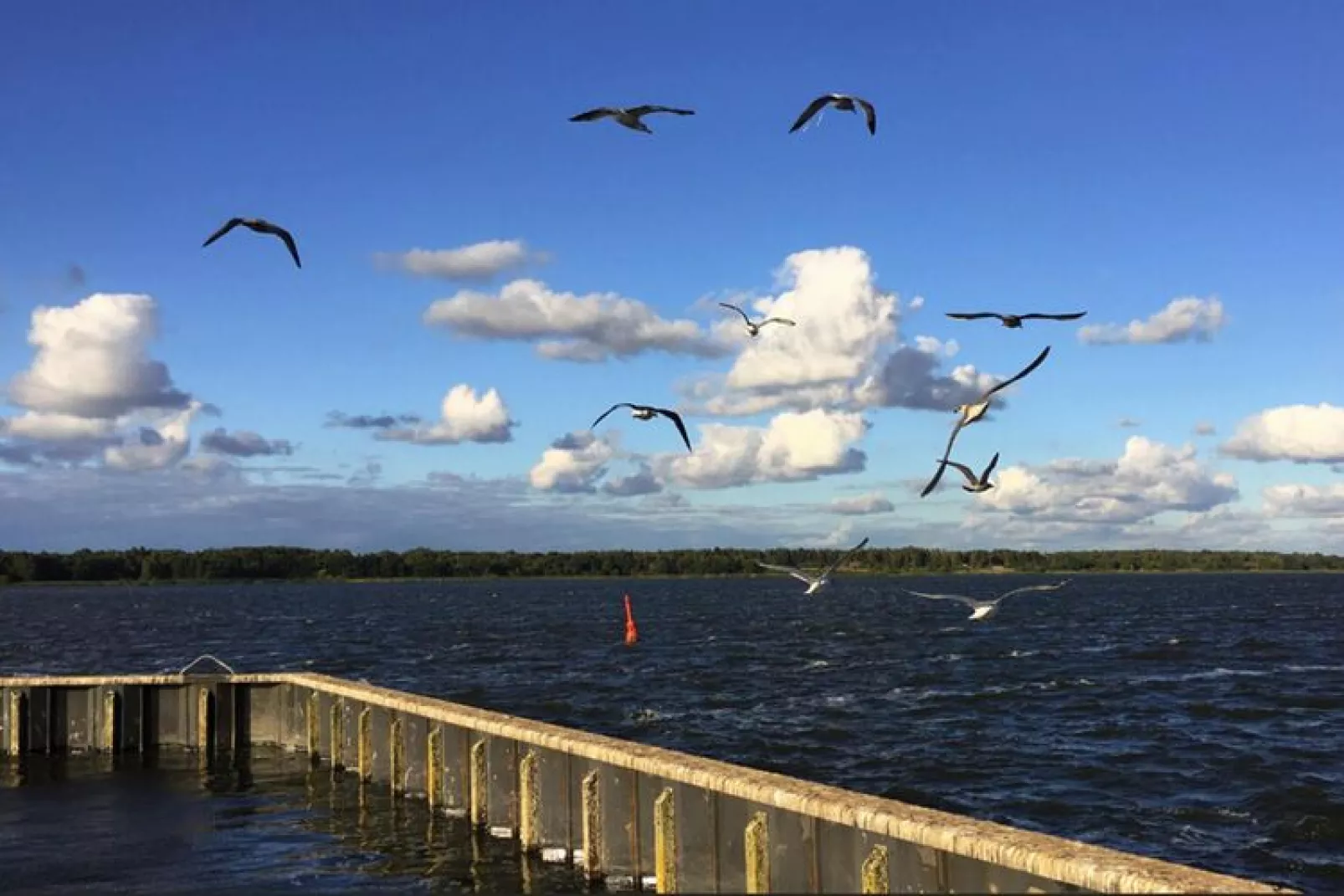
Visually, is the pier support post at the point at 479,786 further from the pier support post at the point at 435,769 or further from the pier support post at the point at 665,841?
the pier support post at the point at 665,841

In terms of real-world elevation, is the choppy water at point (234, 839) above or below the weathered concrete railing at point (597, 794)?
below

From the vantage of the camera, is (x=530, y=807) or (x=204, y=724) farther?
(x=204, y=724)

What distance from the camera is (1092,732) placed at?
37.8 metres

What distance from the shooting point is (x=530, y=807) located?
2069 cm

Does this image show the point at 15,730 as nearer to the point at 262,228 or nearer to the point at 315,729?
the point at 315,729

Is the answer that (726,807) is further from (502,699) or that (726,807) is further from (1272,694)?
(1272,694)

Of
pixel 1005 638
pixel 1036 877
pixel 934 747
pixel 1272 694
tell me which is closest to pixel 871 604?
pixel 1005 638

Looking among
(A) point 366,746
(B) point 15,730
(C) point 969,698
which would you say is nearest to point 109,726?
(B) point 15,730

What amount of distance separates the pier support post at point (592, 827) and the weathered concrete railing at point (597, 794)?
0.03 metres

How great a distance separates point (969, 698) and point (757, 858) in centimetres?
3389

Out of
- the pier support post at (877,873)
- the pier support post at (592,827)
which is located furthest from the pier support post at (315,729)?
the pier support post at (877,873)

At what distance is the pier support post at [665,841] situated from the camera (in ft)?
54.1

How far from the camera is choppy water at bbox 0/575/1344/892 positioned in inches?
1062

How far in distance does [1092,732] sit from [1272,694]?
43.4ft
